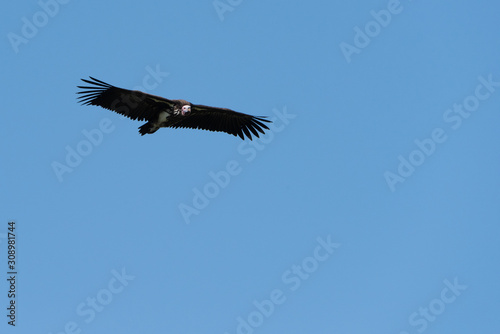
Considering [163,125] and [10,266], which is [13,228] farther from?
[163,125]

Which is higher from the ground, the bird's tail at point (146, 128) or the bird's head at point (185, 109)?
the bird's tail at point (146, 128)

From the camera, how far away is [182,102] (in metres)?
28.0

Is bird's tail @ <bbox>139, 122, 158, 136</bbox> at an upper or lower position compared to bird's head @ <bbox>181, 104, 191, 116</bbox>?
upper

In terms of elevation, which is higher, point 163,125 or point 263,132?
point 163,125

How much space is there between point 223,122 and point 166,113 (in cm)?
251

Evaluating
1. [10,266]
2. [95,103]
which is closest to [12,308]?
[10,266]

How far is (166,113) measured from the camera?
28078mm

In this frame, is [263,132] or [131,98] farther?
[263,132]

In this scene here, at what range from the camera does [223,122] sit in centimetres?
2986

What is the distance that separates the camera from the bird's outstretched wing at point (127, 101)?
27.3 m

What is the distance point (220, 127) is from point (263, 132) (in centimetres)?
147

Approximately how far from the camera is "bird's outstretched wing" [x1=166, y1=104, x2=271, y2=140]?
29266 mm

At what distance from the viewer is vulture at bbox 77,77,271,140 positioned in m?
27.4

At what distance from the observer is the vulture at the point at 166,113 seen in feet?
89.9
